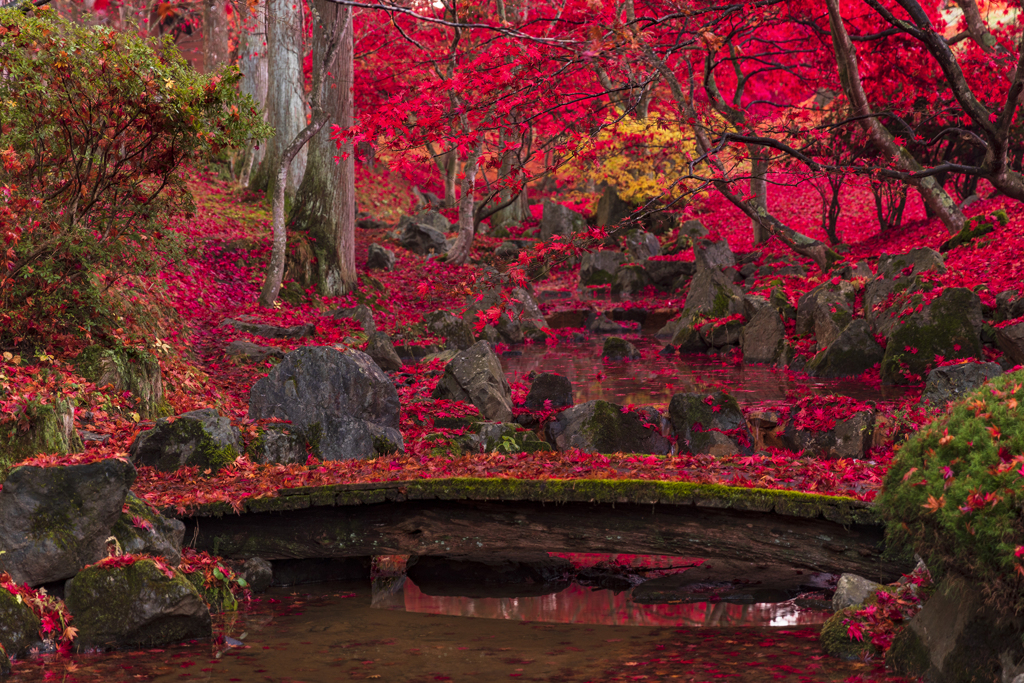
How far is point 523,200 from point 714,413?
23.6m

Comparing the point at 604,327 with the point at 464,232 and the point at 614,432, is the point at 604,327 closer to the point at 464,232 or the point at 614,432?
the point at 464,232

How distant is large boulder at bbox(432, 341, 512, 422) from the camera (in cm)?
1209

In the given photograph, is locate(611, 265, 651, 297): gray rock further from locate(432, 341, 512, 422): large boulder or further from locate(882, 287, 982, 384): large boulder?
locate(432, 341, 512, 422): large boulder

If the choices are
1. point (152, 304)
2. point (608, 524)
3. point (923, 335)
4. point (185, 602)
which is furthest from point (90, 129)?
point (923, 335)

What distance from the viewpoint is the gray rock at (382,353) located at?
15961mm

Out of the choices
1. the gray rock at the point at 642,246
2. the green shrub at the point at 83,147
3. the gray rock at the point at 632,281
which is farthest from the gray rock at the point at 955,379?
the gray rock at the point at 642,246

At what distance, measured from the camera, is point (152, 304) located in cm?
1231

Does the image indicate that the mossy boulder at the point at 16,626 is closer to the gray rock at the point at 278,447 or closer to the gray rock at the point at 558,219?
the gray rock at the point at 278,447

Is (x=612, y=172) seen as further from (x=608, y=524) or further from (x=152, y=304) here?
(x=608, y=524)

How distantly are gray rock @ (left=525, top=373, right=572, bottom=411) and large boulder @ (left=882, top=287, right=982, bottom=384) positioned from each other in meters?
5.79

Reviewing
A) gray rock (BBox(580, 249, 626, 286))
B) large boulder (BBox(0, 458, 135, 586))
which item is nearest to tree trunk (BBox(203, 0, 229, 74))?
gray rock (BBox(580, 249, 626, 286))

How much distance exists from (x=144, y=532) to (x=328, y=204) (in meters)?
14.2

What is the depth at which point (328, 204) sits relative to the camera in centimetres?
1959

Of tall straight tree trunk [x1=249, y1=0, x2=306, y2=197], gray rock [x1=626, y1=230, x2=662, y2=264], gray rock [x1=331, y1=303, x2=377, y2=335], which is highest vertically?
tall straight tree trunk [x1=249, y1=0, x2=306, y2=197]
